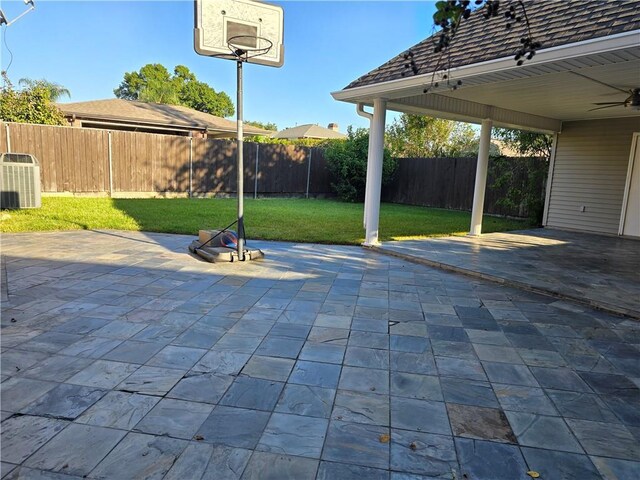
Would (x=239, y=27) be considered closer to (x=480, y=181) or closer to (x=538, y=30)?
(x=538, y=30)

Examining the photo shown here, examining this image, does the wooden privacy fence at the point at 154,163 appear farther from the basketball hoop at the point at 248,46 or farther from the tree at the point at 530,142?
the basketball hoop at the point at 248,46

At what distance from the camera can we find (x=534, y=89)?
631cm

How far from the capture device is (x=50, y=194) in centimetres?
1107

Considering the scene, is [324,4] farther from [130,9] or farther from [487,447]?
[487,447]

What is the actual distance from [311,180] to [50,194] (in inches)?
335

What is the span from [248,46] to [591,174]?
8392 mm

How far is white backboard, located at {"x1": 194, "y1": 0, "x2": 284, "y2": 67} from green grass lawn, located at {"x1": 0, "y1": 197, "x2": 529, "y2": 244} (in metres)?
3.11

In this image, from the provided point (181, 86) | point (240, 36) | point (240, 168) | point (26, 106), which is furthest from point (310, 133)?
point (240, 168)

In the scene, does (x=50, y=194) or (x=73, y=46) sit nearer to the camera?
(x=50, y=194)

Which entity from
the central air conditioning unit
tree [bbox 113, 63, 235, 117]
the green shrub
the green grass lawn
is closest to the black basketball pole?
the green grass lawn

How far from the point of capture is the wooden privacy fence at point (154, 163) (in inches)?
431

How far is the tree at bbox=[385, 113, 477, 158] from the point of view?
70.1 feet

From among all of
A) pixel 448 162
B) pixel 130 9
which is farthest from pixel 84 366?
pixel 448 162

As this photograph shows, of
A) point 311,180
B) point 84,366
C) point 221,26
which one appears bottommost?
point 84,366
